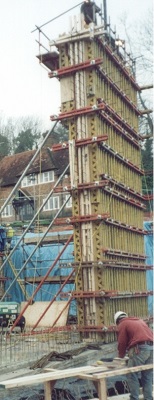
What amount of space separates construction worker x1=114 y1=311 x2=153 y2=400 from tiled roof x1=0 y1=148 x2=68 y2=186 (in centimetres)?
3858

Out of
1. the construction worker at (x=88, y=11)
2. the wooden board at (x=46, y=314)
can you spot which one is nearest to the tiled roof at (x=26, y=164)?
the wooden board at (x=46, y=314)

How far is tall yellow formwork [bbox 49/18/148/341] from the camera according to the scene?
55.4 ft

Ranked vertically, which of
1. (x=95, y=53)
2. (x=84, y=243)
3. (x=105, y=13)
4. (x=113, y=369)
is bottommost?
(x=113, y=369)

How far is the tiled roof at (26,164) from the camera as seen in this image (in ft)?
162

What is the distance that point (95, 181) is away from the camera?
1702cm

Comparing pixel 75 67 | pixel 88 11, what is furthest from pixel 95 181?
pixel 88 11

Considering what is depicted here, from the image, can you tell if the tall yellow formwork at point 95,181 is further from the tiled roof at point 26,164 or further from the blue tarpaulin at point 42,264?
the tiled roof at point 26,164

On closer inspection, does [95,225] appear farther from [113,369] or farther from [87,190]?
[113,369]

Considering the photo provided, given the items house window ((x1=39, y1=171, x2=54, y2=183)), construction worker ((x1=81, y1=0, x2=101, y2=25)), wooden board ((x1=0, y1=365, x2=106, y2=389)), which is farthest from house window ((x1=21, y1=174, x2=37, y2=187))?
wooden board ((x1=0, y1=365, x2=106, y2=389))

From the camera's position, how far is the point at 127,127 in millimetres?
21562

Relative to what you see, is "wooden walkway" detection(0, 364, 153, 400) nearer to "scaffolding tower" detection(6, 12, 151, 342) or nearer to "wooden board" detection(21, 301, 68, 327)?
"scaffolding tower" detection(6, 12, 151, 342)

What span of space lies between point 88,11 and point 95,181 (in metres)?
6.03

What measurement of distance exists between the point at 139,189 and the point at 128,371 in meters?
14.8

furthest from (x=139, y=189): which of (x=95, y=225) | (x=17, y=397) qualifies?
(x=17, y=397)
